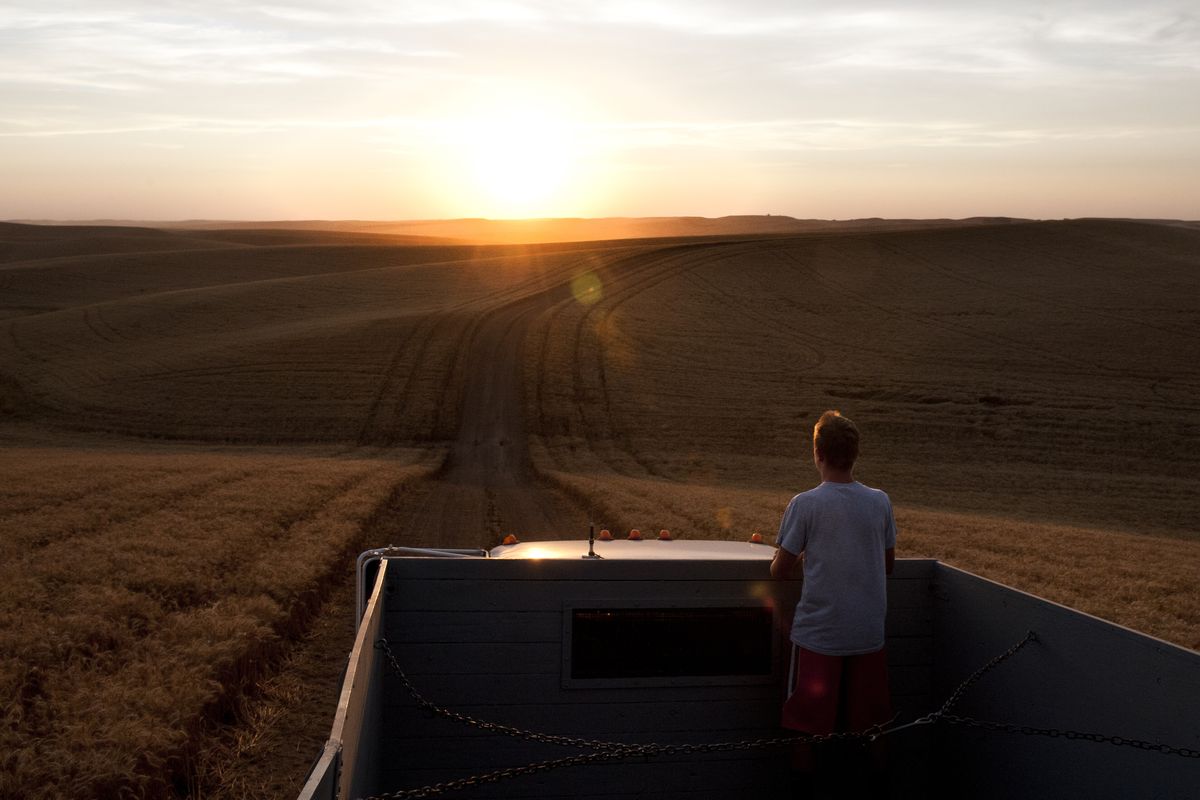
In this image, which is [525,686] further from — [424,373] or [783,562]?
[424,373]

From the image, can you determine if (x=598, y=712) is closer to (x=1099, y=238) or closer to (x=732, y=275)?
(x=732, y=275)

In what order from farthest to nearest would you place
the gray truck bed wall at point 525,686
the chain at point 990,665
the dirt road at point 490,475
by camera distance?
the dirt road at point 490,475, the gray truck bed wall at point 525,686, the chain at point 990,665

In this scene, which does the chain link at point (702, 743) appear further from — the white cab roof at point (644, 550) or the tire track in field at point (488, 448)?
the tire track in field at point (488, 448)

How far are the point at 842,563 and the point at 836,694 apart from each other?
25.4 inches

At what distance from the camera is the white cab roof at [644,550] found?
6094 mm

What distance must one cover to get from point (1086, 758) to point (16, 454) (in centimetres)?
2597

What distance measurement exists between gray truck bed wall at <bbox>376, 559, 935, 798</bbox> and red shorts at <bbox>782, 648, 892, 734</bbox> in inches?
27.3

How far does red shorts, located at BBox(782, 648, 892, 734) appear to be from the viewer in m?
4.86

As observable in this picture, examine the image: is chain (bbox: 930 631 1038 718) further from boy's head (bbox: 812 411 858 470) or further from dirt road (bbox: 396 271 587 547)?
dirt road (bbox: 396 271 587 547)

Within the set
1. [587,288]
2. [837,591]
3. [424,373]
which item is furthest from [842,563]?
[587,288]

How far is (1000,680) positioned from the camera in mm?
5188

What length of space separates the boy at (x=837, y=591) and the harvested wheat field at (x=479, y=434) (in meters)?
3.70

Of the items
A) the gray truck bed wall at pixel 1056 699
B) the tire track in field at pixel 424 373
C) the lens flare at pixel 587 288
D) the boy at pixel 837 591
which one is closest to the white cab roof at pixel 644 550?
the boy at pixel 837 591

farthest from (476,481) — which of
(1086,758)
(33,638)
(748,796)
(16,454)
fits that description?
(1086,758)
